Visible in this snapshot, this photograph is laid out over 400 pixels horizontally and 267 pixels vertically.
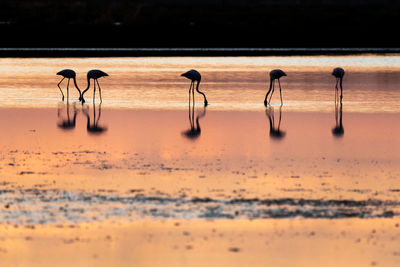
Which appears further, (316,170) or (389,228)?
(316,170)

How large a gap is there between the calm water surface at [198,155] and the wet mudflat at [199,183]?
0.03 m

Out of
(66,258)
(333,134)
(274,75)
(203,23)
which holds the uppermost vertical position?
(203,23)

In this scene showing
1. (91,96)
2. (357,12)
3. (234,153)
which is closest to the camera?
(234,153)

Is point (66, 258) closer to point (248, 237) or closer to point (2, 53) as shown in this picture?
point (248, 237)

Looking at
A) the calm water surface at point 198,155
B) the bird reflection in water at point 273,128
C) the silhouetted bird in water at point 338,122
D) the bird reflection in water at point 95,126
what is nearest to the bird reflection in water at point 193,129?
the calm water surface at point 198,155

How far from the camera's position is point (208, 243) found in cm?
783

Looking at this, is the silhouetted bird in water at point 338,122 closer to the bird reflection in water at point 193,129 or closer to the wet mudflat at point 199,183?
the wet mudflat at point 199,183

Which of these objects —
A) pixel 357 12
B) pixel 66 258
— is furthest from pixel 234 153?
pixel 357 12

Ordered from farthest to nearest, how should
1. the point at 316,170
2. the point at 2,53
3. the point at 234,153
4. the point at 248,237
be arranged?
the point at 2,53 → the point at 234,153 → the point at 316,170 → the point at 248,237

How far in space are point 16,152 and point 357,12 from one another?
182 ft

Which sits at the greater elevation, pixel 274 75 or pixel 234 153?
pixel 274 75

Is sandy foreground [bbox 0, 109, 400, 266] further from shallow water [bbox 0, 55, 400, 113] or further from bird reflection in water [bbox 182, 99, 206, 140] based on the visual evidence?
shallow water [bbox 0, 55, 400, 113]

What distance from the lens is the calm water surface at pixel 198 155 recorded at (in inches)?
361

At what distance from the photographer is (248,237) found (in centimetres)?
801
